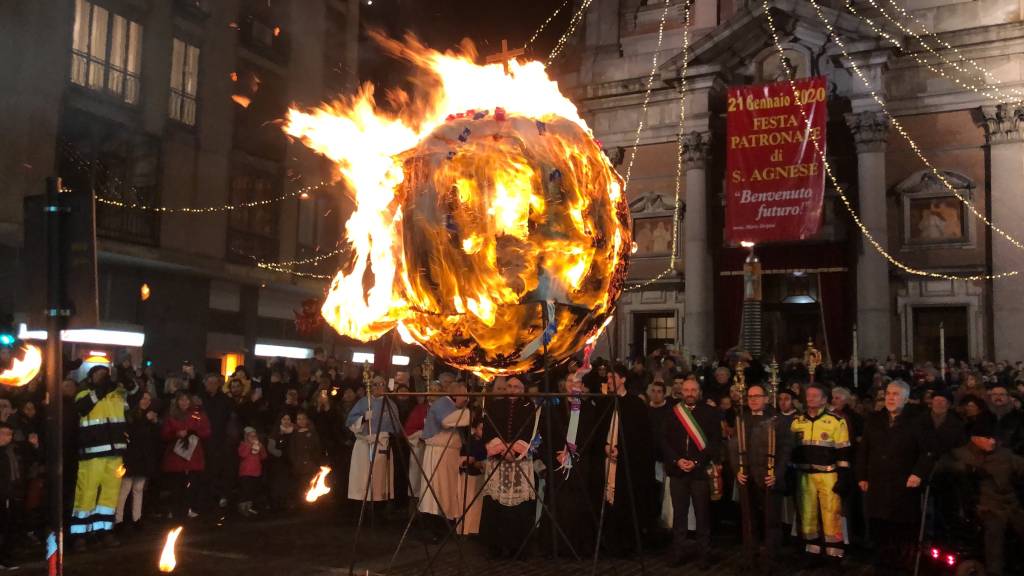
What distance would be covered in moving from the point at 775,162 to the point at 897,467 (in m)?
16.6

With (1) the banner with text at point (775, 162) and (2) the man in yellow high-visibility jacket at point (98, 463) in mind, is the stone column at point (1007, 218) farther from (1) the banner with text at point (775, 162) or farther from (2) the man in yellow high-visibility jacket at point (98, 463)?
(2) the man in yellow high-visibility jacket at point (98, 463)

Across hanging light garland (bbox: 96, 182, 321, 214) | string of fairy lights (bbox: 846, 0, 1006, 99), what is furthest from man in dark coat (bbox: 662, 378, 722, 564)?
string of fairy lights (bbox: 846, 0, 1006, 99)

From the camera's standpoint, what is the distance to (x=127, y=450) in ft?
34.8

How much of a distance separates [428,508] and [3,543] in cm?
469

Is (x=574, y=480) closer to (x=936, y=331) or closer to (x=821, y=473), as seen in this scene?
(x=821, y=473)

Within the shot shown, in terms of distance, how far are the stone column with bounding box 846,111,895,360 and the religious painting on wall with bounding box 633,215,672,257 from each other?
5989mm

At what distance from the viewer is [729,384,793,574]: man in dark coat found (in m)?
9.02

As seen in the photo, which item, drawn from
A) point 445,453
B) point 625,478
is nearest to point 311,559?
point 445,453

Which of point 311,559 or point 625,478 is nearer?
point 311,559

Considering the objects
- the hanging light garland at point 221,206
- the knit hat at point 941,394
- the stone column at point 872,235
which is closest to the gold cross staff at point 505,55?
the knit hat at point 941,394

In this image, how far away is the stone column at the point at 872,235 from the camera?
23.9m

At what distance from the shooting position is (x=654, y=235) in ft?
92.6

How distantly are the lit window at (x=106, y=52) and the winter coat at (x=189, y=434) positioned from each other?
1304 centimetres

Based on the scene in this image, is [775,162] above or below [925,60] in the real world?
below
